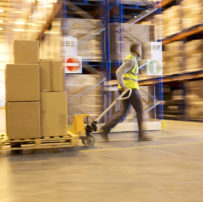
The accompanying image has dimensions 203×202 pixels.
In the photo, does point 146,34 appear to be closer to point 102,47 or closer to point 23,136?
point 102,47

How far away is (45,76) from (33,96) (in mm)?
330

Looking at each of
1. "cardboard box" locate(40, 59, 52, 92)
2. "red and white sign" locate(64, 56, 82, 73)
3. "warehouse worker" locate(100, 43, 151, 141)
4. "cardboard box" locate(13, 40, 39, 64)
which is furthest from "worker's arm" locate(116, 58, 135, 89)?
"red and white sign" locate(64, 56, 82, 73)

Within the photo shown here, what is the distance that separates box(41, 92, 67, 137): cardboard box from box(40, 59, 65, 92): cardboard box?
73mm

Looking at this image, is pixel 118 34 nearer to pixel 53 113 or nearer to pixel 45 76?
pixel 45 76

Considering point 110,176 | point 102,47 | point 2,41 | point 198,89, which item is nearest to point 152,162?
point 110,176

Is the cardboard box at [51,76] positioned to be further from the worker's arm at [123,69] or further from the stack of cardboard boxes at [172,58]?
the stack of cardboard boxes at [172,58]

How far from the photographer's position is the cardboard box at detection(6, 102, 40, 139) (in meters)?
4.11

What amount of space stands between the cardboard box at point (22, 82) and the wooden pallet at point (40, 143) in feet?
1.76

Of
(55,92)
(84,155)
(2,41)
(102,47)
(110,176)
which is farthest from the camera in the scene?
(2,41)

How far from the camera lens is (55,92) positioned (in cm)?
432

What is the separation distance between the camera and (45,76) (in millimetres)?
4293

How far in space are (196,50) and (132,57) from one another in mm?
4318

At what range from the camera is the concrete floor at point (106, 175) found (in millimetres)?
2377

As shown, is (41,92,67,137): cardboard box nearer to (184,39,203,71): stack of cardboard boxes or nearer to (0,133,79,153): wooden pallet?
(0,133,79,153): wooden pallet
